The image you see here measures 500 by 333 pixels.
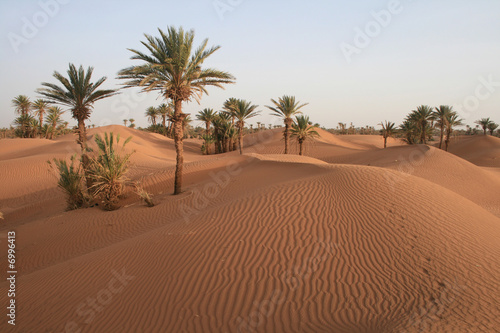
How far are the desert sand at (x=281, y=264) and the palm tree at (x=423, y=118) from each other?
33.6 meters

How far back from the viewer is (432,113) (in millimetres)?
37156

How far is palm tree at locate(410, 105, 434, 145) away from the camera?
37625mm

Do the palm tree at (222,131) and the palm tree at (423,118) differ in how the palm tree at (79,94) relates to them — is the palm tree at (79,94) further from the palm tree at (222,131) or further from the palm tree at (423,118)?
the palm tree at (423,118)

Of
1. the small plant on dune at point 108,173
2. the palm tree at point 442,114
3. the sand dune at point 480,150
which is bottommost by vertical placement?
the sand dune at point 480,150

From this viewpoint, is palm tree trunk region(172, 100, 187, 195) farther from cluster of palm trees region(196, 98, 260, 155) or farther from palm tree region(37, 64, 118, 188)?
cluster of palm trees region(196, 98, 260, 155)

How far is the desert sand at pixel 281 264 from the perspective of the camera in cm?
431

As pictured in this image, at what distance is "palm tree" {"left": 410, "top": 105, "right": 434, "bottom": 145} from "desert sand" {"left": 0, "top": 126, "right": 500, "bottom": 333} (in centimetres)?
3358

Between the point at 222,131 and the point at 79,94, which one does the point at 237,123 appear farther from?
the point at 79,94

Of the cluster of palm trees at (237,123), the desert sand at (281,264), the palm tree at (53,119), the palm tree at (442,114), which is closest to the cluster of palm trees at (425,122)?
the palm tree at (442,114)

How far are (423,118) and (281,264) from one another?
4077cm

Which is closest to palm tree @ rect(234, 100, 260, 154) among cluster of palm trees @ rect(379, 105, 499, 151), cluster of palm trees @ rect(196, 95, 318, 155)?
cluster of palm trees @ rect(196, 95, 318, 155)

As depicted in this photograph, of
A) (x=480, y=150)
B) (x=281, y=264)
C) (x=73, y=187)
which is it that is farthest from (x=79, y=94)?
(x=480, y=150)

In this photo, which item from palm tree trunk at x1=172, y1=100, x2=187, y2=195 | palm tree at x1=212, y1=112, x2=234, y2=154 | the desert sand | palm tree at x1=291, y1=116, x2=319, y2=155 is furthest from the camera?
palm tree at x1=212, y1=112, x2=234, y2=154

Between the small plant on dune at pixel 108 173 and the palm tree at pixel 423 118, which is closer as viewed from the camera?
the small plant on dune at pixel 108 173
